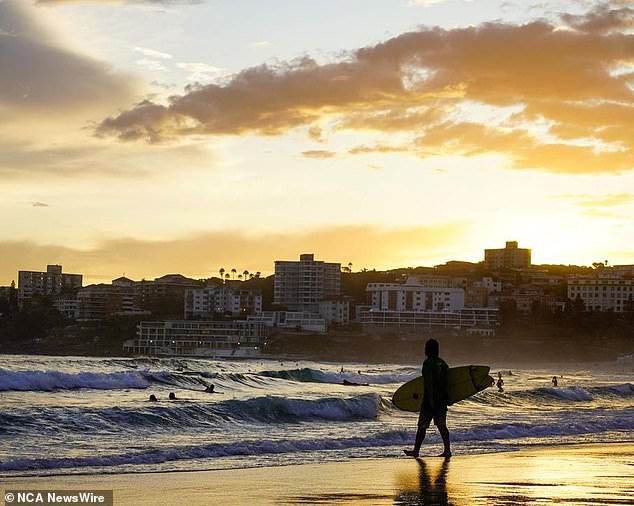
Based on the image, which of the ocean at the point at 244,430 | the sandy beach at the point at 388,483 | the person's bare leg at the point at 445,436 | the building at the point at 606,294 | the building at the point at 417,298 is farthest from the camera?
the building at the point at 606,294

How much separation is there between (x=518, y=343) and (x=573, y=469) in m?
162

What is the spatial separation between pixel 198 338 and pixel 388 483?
168502mm

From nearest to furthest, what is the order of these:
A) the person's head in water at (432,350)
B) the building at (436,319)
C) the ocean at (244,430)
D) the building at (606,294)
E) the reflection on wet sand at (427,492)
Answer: the reflection on wet sand at (427,492) < the person's head in water at (432,350) < the ocean at (244,430) < the building at (436,319) < the building at (606,294)

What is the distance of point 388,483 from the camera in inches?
541

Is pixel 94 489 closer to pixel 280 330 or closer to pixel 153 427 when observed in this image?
pixel 153 427

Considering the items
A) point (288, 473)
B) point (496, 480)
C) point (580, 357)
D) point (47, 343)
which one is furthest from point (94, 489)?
point (47, 343)

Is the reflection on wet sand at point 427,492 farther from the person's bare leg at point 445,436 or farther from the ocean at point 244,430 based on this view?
the ocean at point 244,430

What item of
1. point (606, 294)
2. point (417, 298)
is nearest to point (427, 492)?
point (417, 298)

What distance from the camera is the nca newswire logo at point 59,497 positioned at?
11.8m

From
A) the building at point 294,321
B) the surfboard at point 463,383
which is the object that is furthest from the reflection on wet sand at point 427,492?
the building at point 294,321

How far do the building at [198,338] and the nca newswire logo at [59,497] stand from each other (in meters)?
158

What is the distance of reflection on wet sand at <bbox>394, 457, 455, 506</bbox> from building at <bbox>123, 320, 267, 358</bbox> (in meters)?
157

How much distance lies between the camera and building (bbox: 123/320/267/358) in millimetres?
173475

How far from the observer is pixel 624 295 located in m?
197
